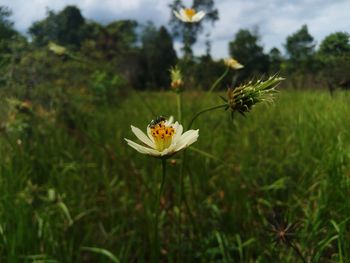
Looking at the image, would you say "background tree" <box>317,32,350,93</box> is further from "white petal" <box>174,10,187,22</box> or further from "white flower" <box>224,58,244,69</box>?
"white petal" <box>174,10,187,22</box>

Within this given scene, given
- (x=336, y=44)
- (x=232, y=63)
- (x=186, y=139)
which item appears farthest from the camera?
(x=232, y=63)

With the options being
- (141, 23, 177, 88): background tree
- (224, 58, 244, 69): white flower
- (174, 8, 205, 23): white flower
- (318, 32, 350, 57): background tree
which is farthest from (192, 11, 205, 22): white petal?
(141, 23, 177, 88): background tree

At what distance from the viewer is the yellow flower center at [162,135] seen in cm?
60

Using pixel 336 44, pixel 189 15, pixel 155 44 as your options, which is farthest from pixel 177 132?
pixel 155 44

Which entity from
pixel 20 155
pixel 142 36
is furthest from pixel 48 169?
pixel 142 36

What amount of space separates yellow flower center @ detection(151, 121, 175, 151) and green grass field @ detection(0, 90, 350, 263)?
11.6 inches

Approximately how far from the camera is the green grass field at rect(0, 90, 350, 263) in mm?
1152

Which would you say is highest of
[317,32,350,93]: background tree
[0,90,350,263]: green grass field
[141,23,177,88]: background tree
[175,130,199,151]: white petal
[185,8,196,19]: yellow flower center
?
[141,23,177,88]: background tree

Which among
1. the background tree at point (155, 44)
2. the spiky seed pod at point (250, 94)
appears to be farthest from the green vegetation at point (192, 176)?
the background tree at point (155, 44)

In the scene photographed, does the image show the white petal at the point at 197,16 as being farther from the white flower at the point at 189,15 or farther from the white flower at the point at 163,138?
the white flower at the point at 163,138

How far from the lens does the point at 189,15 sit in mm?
1335

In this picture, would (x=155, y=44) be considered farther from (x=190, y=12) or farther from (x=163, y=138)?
(x=163, y=138)

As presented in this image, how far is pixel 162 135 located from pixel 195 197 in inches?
29.2

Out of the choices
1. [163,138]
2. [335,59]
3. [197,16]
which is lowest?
[163,138]
